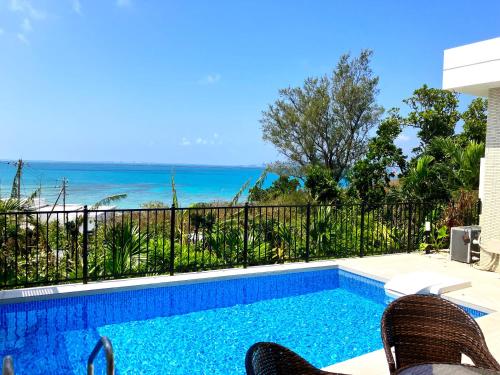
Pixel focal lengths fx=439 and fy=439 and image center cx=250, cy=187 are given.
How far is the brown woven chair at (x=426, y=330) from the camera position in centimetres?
312

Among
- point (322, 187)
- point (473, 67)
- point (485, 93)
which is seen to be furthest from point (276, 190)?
point (473, 67)

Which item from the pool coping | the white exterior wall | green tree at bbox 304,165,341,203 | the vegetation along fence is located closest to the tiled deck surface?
the pool coping

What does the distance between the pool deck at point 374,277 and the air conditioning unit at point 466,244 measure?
0.68 ft

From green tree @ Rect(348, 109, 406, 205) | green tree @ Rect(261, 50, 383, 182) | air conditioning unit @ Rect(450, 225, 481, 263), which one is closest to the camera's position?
air conditioning unit @ Rect(450, 225, 481, 263)

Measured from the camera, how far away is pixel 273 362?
2.34 meters

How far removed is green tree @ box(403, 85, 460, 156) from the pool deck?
9.83 m

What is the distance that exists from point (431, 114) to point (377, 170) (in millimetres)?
3826

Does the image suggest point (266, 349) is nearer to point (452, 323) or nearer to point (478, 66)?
point (452, 323)

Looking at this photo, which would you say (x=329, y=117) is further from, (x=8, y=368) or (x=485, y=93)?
(x=8, y=368)

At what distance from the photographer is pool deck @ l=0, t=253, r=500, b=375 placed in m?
4.19

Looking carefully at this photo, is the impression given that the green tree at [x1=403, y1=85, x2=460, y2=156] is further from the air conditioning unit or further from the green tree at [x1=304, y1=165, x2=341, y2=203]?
the air conditioning unit

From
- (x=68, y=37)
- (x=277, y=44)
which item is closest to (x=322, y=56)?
(x=277, y=44)

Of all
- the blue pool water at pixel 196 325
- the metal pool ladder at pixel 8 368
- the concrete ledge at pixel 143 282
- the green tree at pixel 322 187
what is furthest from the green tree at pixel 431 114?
the metal pool ladder at pixel 8 368

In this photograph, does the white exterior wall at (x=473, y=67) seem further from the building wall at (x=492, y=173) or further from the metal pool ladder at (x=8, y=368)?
the metal pool ladder at (x=8, y=368)
